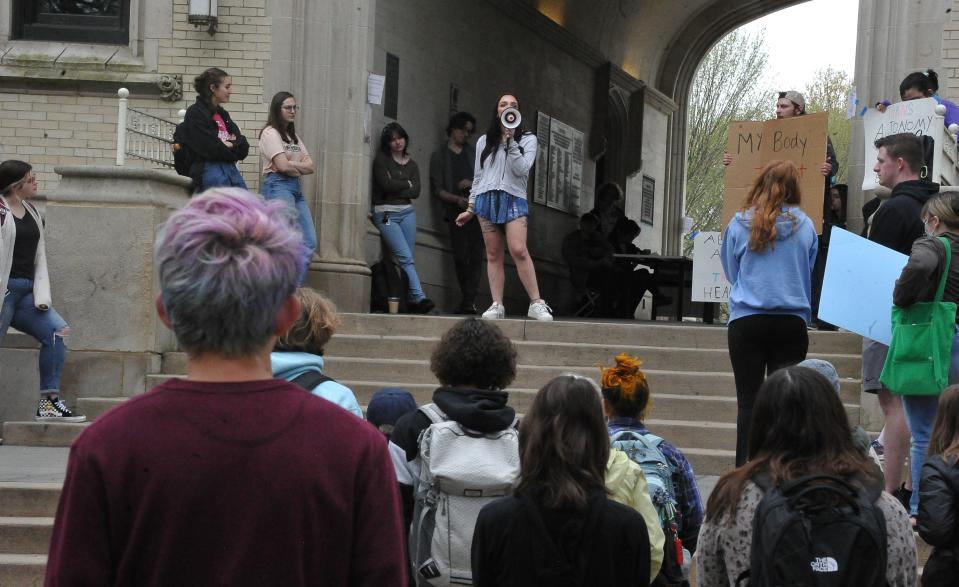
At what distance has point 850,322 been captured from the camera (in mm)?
6902

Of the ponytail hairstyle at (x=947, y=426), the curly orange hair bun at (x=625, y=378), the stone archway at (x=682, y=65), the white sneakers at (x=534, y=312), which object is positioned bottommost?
the ponytail hairstyle at (x=947, y=426)

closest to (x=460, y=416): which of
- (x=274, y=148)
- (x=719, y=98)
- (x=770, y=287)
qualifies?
(x=770, y=287)

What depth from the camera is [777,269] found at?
668cm

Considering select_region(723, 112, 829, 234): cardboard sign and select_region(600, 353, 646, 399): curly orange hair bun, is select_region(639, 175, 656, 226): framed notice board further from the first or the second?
select_region(600, 353, 646, 399): curly orange hair bun

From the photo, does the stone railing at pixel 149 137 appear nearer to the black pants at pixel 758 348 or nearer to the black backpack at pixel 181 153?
the black backpack at pixel 181 153

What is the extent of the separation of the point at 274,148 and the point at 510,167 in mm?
2080

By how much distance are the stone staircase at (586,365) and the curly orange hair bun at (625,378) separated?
431cm

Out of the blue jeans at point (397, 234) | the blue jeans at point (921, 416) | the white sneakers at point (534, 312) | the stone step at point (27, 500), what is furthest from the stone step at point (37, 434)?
the blue jeans at point (921, 416)

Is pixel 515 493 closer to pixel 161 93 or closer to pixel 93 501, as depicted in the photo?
pixel 93 501

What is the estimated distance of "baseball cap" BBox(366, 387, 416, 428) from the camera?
505 centimetres

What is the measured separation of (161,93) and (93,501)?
1123 centimetres

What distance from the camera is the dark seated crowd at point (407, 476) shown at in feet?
7.50

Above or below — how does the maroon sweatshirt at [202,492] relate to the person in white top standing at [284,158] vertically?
below

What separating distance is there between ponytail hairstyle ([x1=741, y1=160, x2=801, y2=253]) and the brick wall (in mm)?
7073
